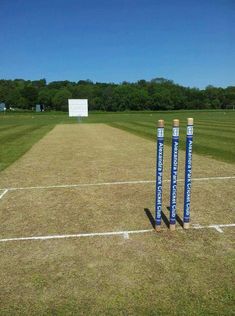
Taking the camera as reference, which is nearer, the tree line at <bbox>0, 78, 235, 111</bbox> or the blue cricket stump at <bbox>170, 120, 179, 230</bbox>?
the blue cricket stump at <bbox>170, 120, 179, 230</bbox>

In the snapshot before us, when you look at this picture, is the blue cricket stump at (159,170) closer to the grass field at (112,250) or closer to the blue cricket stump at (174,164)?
the blue cricket stump at (174,164)

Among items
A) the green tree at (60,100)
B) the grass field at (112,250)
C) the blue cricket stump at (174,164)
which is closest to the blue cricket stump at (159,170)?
the blue cricket stump at (174,164)

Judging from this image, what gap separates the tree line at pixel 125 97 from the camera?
552ft

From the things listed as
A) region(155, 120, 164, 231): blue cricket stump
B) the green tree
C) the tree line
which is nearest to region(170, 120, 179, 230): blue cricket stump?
region(155, 120, 164, 231): blue cricket stump

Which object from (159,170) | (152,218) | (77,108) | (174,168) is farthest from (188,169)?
(77,108)

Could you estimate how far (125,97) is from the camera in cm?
16775

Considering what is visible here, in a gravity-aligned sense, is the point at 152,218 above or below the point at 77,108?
below

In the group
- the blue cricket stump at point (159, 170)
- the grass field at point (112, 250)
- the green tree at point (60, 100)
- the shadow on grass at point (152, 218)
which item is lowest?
the grass field at point (112, 250)

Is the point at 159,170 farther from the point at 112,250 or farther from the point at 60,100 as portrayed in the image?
the point at 60,100

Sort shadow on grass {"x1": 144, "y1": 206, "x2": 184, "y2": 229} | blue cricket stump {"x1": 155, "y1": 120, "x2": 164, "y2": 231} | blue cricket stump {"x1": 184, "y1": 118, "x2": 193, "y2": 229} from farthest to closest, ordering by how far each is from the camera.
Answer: shadow on grass {"x1": 144, "y1": 206, "x2": 184, "y2": 229}
blue cricket stump {"x1": 184, "y1": 118, "x2": 193, "y2": 229}
blue cricket stump {"x1": 155, "y1": 120, "x2": 164, "y2": 231}

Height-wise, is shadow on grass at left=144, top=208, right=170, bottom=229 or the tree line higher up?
the tree line

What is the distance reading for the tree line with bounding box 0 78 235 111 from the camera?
16825 centimetres

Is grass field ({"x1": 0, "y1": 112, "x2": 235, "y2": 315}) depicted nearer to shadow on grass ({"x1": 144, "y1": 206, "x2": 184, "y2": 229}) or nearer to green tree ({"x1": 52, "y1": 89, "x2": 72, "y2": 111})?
shadow on grass ({"x1": 144, "y1": 206, "x2": 184, "y2": 229})

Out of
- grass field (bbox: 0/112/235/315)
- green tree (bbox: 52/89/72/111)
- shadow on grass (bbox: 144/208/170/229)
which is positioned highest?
green tree (bbox: 52/89/72/111)
